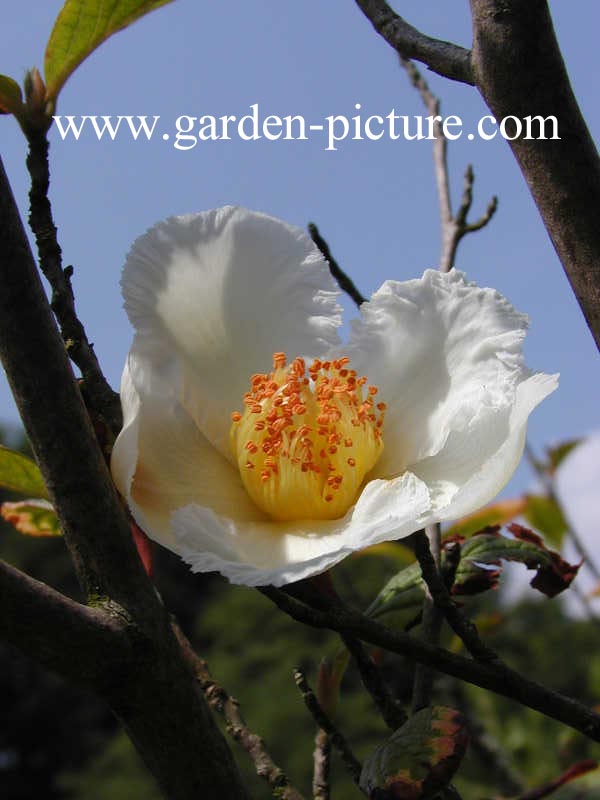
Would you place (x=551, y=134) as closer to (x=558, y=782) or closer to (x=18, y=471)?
(x=18, y=471)

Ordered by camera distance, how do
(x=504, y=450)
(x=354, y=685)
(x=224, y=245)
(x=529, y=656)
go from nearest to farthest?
(x=504, y=450) → (x=224, y=245) → (x=354, y=685) → (x=529, y=656)

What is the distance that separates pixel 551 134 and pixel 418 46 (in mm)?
148

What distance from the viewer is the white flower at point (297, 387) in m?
0.83

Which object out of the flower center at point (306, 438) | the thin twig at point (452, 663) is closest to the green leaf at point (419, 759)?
the thin twig at point (452, 663)

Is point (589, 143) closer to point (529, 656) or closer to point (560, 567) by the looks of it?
point (560, 567)

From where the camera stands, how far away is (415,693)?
0.84 metres

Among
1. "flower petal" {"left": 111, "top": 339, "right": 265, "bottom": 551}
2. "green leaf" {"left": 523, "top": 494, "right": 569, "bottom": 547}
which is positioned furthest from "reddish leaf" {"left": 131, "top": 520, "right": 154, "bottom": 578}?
"green leaf" {"left": 523, "top": 494, "right": 569, "bottom": 547}

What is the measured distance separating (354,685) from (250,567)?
7.87 metres

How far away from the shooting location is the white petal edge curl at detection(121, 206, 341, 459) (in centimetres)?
89

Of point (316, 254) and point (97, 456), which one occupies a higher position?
point (316, 254)

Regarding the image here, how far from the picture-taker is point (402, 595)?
3.15ft

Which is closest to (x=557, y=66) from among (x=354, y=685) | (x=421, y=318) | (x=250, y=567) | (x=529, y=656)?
(x=421, y=318)

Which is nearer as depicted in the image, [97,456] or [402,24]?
[97,456]

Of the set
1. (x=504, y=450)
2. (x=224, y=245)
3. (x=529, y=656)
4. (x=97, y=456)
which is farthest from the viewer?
(x=529, y=656)
